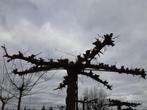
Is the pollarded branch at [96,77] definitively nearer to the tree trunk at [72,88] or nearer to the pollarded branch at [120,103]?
the tree trunk at [72,88]

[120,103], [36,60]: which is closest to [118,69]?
[36,60]

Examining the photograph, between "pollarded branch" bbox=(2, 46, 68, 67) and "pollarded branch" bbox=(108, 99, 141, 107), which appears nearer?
"pollarded branch" bbox=(2, 46, 68, 67)

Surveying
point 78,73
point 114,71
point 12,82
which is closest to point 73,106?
point 78,73

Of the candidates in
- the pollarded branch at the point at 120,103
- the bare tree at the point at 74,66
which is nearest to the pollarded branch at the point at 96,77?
the bare tree at the point at 74,66

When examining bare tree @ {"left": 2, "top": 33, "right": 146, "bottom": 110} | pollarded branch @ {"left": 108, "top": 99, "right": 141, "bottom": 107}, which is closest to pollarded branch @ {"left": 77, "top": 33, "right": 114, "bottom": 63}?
bare tree @ {"left": 2, "top": 33, "right": 146, "bottom": 110}

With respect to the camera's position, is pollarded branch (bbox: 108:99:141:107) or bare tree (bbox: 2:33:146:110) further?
pollarded branch (bbox: 108:99:141:107)

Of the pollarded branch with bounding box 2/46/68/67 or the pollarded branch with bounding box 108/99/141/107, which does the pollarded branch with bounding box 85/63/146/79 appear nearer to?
the pollarded branch with bounding box 2/46/68/67

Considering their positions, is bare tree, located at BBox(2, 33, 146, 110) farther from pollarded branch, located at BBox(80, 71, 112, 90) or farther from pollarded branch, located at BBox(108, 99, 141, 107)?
pollarded branch, located at BBox(108, 99, 141, 107)

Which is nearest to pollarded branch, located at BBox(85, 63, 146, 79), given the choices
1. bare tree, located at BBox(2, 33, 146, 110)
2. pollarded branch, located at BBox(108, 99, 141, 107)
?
bare tree, located at BBox(2, 33, 146, 110)

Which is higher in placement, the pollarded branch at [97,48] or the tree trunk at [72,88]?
the pollarded branch at [97,48]

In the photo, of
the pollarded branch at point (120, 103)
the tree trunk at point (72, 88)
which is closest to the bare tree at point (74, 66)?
the tree trunk at point (72, 88)

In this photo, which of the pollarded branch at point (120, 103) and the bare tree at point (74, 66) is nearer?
the bare tree at point (74, 66)

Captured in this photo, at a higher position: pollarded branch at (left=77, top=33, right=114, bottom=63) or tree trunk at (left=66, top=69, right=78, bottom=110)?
pollarded branch at (left=77, top=33, right=114, bottom=63)

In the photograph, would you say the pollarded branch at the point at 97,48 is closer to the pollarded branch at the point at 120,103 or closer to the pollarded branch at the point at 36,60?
the pollarded branch at the point at 36,60
